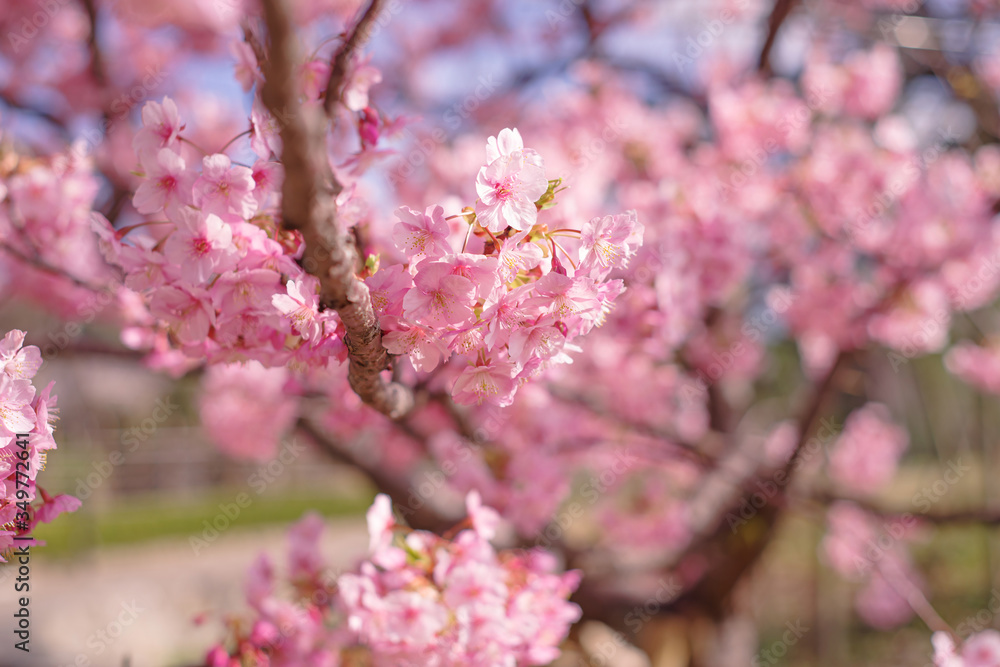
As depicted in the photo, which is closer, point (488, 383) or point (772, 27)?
point (488, 383)

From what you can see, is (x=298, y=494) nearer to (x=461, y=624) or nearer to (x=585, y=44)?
(x=585, y=44)

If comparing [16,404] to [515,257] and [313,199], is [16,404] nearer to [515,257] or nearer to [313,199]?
[313,199]

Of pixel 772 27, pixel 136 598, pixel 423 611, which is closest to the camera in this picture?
pixel 423 611

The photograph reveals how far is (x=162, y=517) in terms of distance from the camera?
1113cm

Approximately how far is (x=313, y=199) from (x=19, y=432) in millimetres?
582

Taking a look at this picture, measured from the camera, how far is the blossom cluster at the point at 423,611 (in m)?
1.38

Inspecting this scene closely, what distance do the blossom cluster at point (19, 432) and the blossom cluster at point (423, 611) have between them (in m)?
0.61

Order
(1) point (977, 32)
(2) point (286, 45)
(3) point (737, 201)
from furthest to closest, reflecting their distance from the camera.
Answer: (1) point (977, 32)
(3) point (737, 201)
(2) point (286, 45)

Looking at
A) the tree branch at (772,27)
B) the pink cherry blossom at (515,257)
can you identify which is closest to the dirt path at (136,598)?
the pink cherry blossom at (515,257)

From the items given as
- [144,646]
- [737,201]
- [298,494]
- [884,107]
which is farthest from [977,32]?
[298,494]

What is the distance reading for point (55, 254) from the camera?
2.10 metres

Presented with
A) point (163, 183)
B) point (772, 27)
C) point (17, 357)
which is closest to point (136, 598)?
point (17, 357)

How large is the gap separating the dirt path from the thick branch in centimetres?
120

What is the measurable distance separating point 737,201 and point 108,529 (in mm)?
10123
